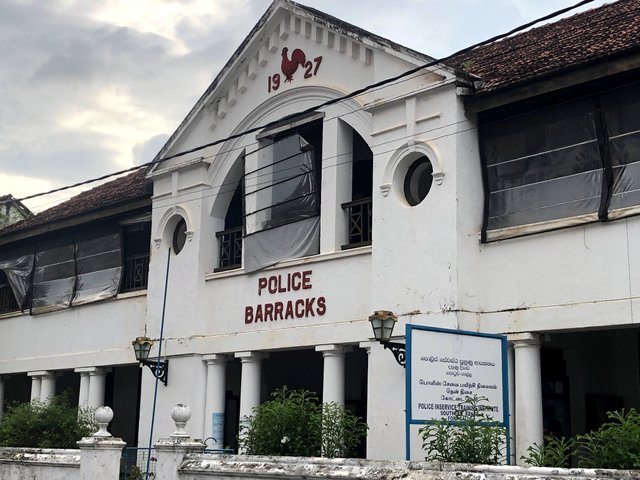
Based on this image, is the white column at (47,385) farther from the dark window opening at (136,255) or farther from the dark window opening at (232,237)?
the dark window opening at (232,237)

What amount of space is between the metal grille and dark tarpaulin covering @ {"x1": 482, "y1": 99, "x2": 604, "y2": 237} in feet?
23.3

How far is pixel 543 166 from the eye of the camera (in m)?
15.4

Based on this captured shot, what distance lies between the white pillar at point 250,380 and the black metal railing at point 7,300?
34.7 feet

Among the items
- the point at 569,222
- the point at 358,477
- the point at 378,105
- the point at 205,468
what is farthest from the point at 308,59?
the point at 358,477

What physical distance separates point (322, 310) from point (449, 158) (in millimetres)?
3852

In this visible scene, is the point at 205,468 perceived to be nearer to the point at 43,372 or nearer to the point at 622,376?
the point at 622,376

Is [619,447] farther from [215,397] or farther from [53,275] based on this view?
[53,275]

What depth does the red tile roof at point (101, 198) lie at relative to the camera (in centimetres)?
2286

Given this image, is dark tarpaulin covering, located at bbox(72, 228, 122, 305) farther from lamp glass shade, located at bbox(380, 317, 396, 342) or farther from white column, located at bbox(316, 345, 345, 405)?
lamp glass shade, located at bbox(380, 317, 396, 342)

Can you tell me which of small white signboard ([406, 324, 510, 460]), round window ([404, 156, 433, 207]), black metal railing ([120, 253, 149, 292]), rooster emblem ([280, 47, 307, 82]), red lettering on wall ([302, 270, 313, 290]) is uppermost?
rooster emblem ([280, 47, 307, 82])

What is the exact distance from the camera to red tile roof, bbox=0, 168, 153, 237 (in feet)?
75.0

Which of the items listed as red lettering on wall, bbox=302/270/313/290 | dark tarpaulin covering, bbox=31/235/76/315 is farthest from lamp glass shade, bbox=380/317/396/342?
dark tarpaulin covering, bbox=31/235/76/315

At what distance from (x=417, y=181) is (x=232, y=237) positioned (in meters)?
5.17

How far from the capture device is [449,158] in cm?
1591
